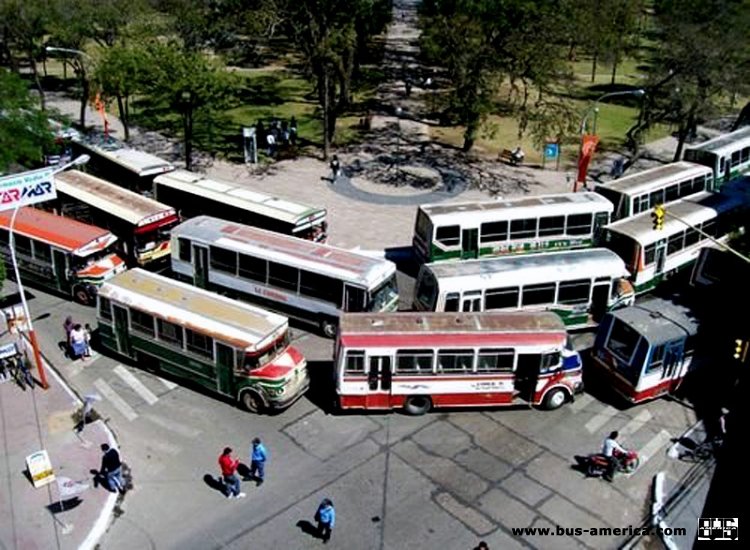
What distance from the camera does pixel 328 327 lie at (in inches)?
1078

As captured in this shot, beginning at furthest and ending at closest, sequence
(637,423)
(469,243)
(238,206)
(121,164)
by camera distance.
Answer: (121,164)
(238,206)
(469,243)
(637,423)

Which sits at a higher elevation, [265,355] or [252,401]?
[265,355]

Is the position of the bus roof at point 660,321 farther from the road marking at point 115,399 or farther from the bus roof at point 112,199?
the bus roof at point 112,199

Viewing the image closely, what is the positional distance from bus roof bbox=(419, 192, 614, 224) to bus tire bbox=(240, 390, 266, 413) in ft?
38.6

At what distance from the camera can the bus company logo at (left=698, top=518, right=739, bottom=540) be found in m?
14.4

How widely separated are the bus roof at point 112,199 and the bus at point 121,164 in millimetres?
2321

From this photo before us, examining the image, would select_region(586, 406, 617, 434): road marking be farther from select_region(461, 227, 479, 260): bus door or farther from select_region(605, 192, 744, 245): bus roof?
select_region(461, 227, 479, 260): bus door

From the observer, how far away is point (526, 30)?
4362 cm

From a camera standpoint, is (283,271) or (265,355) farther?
(283,271)

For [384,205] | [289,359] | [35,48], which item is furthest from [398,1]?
[289,359]

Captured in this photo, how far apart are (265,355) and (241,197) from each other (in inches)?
454

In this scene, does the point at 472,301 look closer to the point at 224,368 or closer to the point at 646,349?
the point at 646,349

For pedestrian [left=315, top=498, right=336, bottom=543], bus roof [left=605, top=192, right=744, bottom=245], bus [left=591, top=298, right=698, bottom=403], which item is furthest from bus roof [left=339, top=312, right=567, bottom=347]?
bus roof [left=605, top=192, right=744, bottom=245]

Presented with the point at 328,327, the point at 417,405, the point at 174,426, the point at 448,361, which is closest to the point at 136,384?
the point at 174,426
